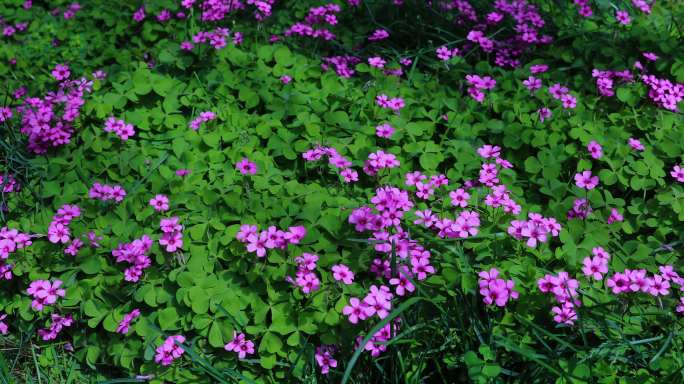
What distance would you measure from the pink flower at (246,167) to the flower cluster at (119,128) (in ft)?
2.05

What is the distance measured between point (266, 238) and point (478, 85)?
5.07 ft

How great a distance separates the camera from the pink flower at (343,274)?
7.52 feet

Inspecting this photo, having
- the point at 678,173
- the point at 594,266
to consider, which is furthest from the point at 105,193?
the point at 678,173

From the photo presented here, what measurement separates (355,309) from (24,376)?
57.3 inches

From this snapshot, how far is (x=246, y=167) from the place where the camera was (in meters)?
2.76


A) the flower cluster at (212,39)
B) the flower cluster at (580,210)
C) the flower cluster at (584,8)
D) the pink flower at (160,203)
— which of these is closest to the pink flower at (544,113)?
the flower cluster at (580,210)

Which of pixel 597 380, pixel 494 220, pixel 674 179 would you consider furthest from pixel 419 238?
pixel 674 179

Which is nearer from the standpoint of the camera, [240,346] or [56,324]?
[240,346]

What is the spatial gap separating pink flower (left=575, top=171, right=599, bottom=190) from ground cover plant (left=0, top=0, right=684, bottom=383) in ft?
0.05

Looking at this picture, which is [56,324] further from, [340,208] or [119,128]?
[340,208]

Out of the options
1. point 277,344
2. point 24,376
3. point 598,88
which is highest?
point 598,88

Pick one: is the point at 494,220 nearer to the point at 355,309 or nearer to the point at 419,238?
the point at 419,238

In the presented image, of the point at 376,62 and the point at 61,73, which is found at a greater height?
the point at 376,62

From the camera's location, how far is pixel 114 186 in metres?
2.77
